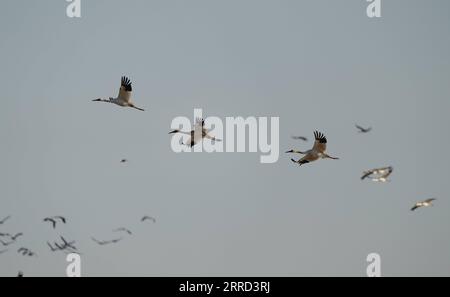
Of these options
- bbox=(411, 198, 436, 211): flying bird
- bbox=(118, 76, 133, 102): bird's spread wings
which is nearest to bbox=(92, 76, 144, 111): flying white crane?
bbox=(118, 76, 133, 102): bird's spread wings

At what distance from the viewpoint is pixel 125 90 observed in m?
58.7

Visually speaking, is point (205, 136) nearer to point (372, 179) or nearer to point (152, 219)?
point (152, 219)

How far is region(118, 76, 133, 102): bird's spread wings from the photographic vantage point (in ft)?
192

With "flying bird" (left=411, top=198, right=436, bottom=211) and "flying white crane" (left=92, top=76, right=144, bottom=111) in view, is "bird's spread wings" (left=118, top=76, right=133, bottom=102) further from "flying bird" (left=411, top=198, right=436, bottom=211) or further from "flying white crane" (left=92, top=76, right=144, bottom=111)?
"flying bird" (left=411, top=198, right=436, bottom=211)

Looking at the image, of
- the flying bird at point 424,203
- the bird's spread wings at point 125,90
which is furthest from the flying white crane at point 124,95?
the flying bird at point 424,203

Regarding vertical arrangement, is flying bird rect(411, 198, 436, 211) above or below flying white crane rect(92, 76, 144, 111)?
below

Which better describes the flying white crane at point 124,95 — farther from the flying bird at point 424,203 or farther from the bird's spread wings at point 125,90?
the flying bird at point 424,203

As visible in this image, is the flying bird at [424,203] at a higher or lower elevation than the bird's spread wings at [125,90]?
lower

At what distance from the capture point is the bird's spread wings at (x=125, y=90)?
5853cm

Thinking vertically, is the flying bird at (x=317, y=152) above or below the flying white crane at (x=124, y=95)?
below

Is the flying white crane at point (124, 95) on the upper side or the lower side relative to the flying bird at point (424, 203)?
upper
